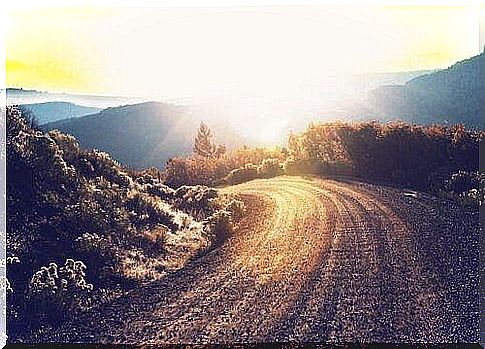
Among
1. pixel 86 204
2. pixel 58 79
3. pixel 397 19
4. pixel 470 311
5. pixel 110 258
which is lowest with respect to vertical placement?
pixel 470 311

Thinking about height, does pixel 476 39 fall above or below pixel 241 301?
above

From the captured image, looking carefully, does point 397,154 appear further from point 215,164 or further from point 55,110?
point 55,110

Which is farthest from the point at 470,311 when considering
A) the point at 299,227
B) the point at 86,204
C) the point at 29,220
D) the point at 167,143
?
the point at 29,220

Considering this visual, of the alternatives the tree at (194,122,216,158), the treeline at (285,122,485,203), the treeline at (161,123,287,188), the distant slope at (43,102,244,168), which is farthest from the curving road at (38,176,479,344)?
the distant slope at (43,102,244,168)

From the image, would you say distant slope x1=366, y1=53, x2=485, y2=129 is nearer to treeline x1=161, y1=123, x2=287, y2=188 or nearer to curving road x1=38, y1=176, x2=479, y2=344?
curving road x1=38, y1=176, x2=479, y2=344

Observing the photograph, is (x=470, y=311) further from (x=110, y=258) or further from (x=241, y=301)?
(x=110, y=258)

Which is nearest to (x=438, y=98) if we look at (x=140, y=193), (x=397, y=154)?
(x=397, y=154)

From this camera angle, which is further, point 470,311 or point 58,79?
point 58,79

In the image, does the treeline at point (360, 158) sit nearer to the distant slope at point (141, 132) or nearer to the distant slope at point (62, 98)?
the distant slope at point (141, 132)
